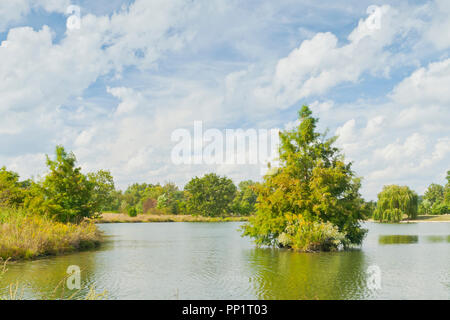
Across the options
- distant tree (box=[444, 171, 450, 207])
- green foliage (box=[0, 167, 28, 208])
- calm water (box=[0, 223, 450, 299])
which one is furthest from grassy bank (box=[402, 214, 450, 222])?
green foliage (box=[0, 167, 28, 208])

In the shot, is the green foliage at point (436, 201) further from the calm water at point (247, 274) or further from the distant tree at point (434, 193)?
the calm water at point (247, 274)

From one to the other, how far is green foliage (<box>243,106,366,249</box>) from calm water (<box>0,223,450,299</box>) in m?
2.07

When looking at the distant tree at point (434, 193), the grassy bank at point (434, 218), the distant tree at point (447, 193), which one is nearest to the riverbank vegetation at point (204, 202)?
the grassy bank at point (434, 218)

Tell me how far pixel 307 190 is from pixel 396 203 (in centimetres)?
4889

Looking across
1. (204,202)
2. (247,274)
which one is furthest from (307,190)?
(204,202)

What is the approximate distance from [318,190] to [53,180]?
67.6 ft

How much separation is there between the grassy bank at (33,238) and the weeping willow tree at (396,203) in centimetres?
5502

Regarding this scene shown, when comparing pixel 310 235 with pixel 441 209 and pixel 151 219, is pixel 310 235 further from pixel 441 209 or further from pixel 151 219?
pixel 441 209

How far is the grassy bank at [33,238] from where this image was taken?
2130 centimetres

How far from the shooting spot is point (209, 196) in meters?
93.4

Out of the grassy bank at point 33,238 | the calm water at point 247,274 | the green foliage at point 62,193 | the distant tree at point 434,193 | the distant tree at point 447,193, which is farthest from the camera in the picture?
the distant tree at point 434,193

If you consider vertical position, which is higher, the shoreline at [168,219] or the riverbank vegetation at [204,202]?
the riverbank vegetation at [204,202]
